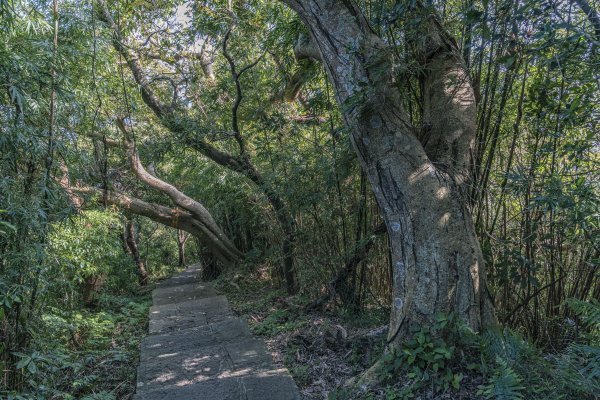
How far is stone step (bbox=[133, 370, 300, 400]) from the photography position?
96.0 inches

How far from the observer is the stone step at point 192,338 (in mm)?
3373

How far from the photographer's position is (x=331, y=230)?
12.5 feet

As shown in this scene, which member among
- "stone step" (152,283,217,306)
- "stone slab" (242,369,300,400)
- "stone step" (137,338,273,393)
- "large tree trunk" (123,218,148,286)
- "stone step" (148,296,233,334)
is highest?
"large tree trunk" (123,218,148,286)

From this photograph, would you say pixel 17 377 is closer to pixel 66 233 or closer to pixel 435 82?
pixel 66 233

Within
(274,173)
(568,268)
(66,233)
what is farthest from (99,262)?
(568,268)

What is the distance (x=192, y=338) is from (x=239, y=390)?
4.37 ft

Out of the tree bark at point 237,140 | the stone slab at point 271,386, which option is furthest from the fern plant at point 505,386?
the tree bark at point 237,140

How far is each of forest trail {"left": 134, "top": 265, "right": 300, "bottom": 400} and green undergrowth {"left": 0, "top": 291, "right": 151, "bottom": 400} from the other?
182mm

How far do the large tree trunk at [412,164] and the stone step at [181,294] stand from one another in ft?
13.7

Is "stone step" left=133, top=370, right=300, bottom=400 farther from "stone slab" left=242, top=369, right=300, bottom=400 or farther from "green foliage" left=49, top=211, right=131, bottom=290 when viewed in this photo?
"green foliage" left=49, top=211, right=131, bottom=290

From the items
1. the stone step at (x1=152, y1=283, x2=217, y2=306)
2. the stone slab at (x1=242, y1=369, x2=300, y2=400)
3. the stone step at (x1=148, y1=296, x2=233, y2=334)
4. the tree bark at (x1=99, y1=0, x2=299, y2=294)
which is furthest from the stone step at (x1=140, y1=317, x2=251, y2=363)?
the stone step at (x1=152, y1=283, x2=217, y2=306)

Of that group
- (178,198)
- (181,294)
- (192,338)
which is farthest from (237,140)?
(181,294)

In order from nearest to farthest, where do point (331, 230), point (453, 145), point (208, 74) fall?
point (453, 145)
point (331, 230)
point (208, 74)

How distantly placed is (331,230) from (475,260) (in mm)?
1800
